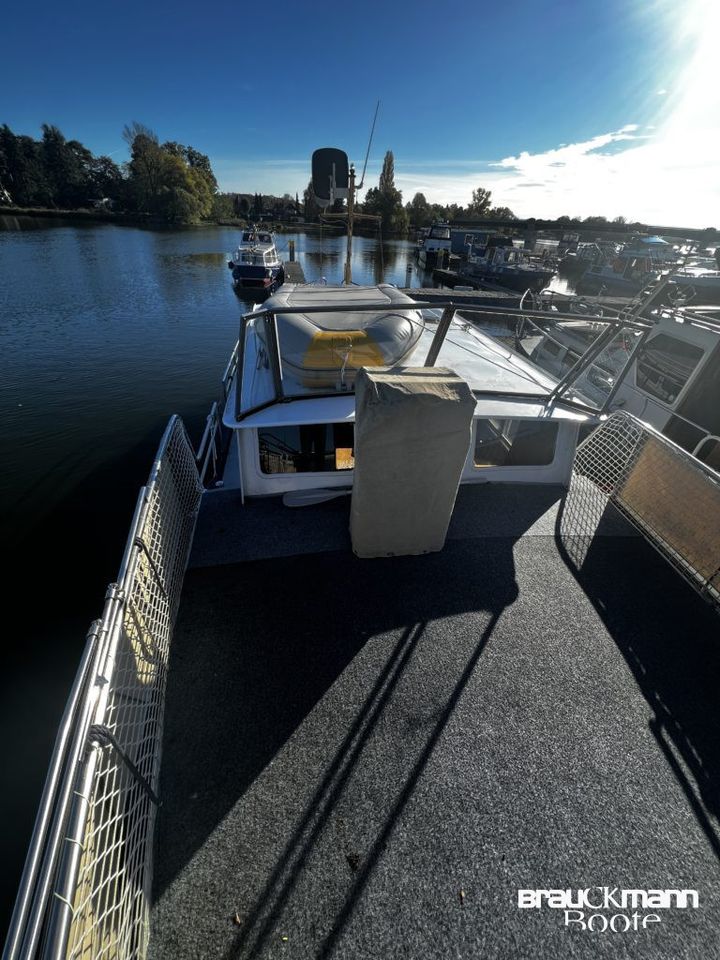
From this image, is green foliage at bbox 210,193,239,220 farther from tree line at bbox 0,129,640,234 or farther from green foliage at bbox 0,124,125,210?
green foliage at bbox 0,124,125,210

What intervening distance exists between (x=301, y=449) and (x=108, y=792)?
389 centimetres

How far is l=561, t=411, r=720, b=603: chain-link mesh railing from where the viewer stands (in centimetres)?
423

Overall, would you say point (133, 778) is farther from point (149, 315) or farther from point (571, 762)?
point (149, 315)

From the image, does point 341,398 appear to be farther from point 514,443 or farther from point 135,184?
point 135,184

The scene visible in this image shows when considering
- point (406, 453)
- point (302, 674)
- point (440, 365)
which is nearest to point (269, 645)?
point (302, 674)

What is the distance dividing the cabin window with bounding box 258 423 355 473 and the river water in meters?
4.86

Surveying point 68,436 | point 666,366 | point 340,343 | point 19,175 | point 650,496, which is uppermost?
point 19,175

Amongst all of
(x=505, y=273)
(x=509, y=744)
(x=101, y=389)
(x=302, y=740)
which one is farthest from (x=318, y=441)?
(x=505, y=273)

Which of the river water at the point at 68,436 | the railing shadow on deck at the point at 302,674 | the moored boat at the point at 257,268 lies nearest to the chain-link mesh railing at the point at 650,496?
the railing shadow on deck at the point at 302,674

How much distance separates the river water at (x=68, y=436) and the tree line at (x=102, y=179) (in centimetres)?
6494

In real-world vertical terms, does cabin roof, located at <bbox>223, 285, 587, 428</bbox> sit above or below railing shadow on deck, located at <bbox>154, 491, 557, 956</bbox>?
above

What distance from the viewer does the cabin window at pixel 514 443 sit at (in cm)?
627

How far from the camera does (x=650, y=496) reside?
4984 millimetres

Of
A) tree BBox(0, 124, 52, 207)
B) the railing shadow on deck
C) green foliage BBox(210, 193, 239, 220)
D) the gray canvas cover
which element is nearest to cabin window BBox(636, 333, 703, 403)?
the railing shadow on deck
